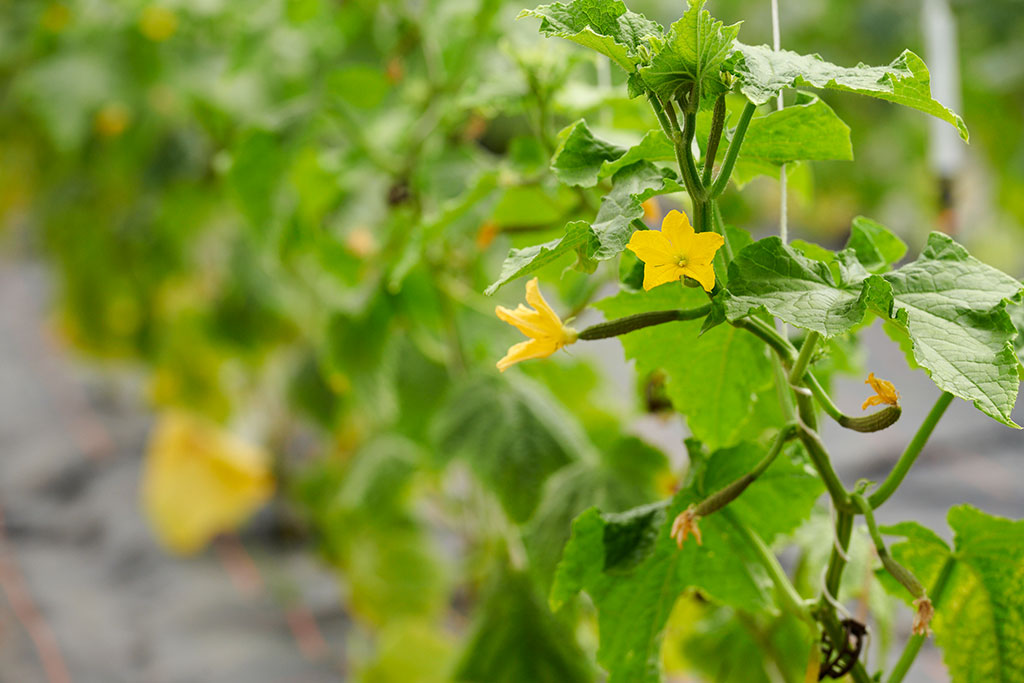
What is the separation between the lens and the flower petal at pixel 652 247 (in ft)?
0.92

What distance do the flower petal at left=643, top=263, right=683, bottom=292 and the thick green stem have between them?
0.08 meters

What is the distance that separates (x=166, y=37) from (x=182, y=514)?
75cm

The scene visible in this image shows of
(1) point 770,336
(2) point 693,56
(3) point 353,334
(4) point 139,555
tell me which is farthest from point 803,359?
(4) point 139,555

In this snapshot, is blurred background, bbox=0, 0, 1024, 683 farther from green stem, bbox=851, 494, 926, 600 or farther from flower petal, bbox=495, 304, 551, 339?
green stem, bbox=851, 494, 926, 600

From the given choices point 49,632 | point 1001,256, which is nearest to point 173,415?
point 49,632

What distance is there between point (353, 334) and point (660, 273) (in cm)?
45

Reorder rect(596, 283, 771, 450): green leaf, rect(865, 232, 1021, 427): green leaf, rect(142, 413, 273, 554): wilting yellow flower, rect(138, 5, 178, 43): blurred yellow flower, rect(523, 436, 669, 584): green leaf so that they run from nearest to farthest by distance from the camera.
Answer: rect(865, 232, 1021, 427): green leaf, rect(596, 283, 771, 450): green leaf, rect(523, 436, 669, 584): green leaf, rect(138, 5, 178, 43): blurred yellow flower, rect(142, 413, 273, 554): wilting yellow flower

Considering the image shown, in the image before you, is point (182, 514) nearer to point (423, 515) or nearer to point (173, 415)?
point (173, 415)

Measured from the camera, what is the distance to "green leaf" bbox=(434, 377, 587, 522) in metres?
0.58

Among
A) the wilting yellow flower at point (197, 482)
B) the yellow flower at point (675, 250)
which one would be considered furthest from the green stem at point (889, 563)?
the wilting yellow flower at point (197, 482)

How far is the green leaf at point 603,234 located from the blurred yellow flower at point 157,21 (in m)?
1.08

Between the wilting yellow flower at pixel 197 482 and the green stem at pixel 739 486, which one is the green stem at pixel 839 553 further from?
the wilting yellow flower at pixel 197 482

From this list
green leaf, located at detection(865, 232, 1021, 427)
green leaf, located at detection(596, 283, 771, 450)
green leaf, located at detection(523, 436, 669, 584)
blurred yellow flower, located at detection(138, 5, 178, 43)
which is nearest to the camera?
green leaf, located at detection(865, 232, 1021, 427)

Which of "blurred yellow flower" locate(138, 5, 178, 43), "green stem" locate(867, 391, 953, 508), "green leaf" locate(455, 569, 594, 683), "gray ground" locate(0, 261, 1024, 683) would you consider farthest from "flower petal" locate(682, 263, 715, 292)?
"blurred yellow flower" locate(138, 5, 178, 43)
